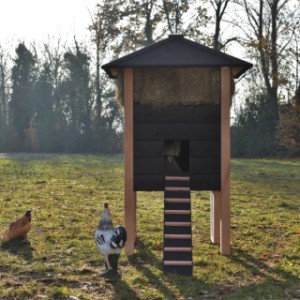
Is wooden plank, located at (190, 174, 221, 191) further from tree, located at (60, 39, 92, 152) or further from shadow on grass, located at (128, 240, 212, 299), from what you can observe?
tree, located at (60, 39, 92, 152)

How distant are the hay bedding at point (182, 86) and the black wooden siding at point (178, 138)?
0.11m

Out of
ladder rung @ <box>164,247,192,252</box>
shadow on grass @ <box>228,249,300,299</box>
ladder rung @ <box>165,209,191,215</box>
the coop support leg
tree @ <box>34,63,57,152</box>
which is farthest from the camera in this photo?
tree @ <box>34,63,57,152</box>

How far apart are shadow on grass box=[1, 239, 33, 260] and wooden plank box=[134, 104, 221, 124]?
2.63 meters

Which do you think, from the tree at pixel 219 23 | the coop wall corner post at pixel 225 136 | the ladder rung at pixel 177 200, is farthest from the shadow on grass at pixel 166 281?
the tree at pixel 219 23

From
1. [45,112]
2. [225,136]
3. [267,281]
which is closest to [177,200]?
[225,136]

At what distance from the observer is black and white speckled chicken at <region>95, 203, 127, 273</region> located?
20.5 ft

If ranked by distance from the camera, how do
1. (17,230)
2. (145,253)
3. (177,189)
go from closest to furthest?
(177,189) < (145,253) < (17,230)

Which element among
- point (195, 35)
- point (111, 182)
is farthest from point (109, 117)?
point (111, 182)

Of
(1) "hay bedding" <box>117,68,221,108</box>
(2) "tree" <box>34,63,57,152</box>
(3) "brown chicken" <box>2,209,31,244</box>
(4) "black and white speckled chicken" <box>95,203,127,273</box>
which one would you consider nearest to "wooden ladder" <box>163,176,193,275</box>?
(4) "black and white speckled chicken" <box>95,203,127,273</box>

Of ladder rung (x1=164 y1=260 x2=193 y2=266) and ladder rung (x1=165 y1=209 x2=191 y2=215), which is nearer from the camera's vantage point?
ladder rung (x1=164 y1=260 x2=193 y2=266)

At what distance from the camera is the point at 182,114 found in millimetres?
7570

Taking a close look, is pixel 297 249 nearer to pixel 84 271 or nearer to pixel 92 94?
pixel 84 271

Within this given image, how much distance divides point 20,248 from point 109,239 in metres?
2.27

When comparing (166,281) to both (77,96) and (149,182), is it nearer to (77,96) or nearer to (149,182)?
(149,182)
